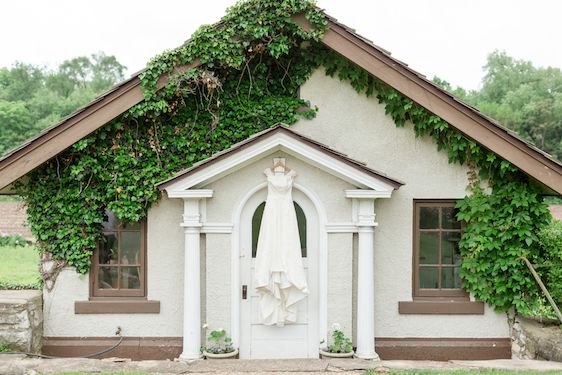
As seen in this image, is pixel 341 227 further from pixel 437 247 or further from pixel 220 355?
pixel 220 355

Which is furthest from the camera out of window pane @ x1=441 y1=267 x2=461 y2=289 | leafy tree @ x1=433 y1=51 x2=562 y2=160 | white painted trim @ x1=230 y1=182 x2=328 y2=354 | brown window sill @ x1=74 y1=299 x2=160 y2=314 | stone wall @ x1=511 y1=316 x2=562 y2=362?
leafy tree @ x1=433 y1=51 x2=562 y2=160

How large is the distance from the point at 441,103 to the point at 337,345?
361 cm

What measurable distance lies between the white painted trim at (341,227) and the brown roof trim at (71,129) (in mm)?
3026

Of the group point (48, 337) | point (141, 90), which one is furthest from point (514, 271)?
point (48, 337)

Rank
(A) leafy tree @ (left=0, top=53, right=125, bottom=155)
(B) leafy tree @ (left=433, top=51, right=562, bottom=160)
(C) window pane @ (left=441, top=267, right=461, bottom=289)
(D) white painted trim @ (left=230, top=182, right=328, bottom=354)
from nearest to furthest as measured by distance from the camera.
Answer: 1. (D) white painted trim @ (left=230, top=182, right=328, bottom=354)
2. (C) window pane @ (left=441, top=267, right=461, bottom=289)
3. (B) leafy tree @ (left=433, top=51, right=562, bottom=160)
4. (A) leafy tree @ (left=0, top=53, right=125, bottom=155)

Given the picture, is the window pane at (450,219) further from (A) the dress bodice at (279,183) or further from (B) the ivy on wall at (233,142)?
(A) the dress bodice at (279,183)

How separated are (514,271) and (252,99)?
4517 mm

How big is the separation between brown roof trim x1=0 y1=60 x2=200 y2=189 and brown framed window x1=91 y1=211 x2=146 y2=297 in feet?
4.38

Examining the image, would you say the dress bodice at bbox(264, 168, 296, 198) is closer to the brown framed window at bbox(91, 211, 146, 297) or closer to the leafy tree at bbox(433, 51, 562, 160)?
the brown framed window at bbox(91, 211, 146, 297)

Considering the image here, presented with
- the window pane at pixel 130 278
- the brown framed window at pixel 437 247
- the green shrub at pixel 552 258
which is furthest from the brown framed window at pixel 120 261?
the green shrub at pixel 552 258

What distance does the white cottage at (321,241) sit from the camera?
27.2 ft

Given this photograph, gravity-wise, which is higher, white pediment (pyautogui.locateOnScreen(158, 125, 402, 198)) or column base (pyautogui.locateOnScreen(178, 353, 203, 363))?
white pediment (pyautogui.locateOnScreen(158, 125, 402, 198))

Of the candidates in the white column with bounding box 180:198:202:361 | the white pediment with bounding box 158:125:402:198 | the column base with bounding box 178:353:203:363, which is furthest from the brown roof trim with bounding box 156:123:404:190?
the column base with bounding box 178:353:203:363

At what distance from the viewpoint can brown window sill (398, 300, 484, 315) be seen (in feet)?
29.3
